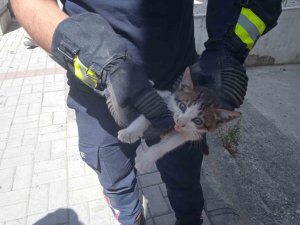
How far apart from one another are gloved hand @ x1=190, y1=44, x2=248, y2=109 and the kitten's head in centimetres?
5

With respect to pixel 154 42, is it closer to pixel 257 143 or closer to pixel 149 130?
pixel 149 130

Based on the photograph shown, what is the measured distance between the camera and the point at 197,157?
2.24 m

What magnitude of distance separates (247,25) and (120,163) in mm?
1262

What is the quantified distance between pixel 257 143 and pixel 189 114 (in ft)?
8.77

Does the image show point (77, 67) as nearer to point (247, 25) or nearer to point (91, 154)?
point (91, 154)

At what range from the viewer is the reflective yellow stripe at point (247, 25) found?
171 centimetres

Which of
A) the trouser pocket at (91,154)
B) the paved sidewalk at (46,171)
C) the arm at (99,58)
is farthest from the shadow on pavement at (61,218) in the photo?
the arm at (99,58)

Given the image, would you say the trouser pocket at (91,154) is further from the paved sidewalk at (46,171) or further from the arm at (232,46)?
the paved sidewalk at (46,171)

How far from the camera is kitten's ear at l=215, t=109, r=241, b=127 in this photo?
159 cm

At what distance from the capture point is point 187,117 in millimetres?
1770

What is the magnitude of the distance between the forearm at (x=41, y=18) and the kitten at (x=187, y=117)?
676mm

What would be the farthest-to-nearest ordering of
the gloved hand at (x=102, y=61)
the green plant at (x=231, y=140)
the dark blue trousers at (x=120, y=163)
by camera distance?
the green plant at (x=231, y=140) → the dark blue trousers at (x=120, y=163) → the gloved hand at (x=102, y=61)

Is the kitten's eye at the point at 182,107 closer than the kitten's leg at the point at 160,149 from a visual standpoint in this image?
Yes

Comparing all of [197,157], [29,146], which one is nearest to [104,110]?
[197,157]
